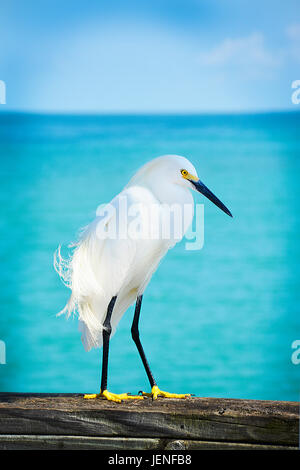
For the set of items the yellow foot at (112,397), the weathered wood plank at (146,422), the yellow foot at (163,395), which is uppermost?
the yellow foot at (163,395)

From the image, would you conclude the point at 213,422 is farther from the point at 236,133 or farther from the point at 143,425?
the point at 236,133

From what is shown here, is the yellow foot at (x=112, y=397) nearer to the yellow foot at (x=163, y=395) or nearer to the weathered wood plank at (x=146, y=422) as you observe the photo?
the yellow foot at (x=163, y=395)

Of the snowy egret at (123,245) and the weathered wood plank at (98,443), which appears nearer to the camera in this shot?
the weathered wood plank at (98,443)

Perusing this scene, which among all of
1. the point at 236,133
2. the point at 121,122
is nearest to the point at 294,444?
the point at 236,133

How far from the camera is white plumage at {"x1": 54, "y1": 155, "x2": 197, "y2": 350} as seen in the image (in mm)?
1546

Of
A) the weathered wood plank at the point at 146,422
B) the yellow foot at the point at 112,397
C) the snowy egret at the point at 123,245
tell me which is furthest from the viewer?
the snowy egret at the point at 123,245

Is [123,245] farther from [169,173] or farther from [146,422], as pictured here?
[146,422]

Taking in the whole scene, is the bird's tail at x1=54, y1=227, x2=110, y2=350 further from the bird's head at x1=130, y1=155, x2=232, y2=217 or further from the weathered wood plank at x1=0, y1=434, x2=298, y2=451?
the weathered wood plank at x1=0, y1=434, x2=298, y2=451

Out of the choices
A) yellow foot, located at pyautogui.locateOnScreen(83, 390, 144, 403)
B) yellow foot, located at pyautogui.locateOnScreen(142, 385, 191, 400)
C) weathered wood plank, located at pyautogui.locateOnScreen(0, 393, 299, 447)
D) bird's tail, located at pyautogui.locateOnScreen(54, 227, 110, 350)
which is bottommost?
weathered wood plank, located at pyautogui.locateOnScreen(0, 393, 299, 447)

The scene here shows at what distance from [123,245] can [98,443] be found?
0.50 metres

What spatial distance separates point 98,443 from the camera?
3.94 ft

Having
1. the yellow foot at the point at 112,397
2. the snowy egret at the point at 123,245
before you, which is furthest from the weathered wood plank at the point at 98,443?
the snowy egret at the point at 123,245

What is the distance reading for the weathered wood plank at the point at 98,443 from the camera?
46.9 inches

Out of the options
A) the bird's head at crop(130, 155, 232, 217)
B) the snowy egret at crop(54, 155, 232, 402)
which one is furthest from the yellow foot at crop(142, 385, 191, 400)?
the bird's head at crop(130, 155, 232, 217)
